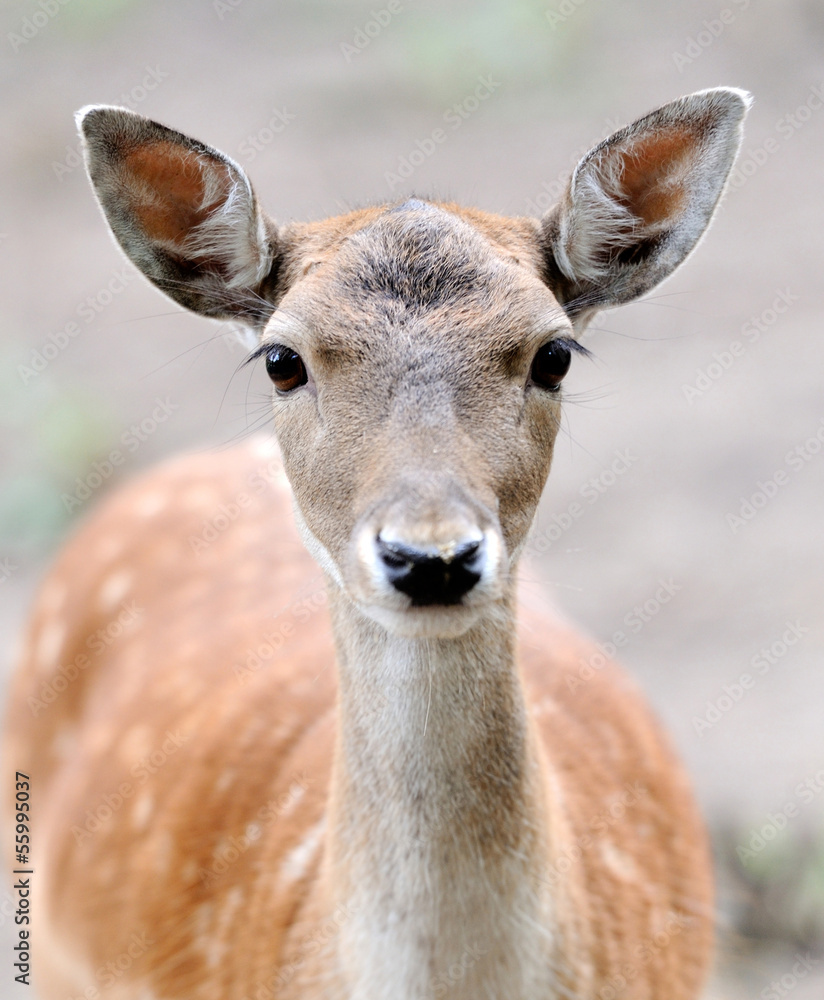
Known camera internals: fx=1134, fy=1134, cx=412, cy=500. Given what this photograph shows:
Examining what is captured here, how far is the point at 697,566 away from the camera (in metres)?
5.94

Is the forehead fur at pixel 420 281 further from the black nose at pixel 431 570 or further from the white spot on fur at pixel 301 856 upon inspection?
the white spot on fur at pixel 301 856

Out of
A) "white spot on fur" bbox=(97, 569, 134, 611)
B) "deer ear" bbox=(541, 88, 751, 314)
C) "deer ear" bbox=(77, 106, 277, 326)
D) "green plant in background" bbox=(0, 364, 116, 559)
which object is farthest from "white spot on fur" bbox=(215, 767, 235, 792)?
"green plant in background" bbox=(0, 364, 116, 559)

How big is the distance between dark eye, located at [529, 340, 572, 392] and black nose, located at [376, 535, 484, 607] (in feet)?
1.93

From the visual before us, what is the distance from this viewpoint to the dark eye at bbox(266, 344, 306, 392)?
2469 millimetres

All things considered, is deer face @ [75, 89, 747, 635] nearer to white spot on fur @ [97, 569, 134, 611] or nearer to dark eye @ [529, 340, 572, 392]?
dark eye @ [529, 340, 572, 392]

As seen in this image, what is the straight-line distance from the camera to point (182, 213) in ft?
9.03

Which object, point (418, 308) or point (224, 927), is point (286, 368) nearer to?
point (418, 308)

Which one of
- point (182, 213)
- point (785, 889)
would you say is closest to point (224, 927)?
point (182, 213)

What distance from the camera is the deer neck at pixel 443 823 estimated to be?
7.66 feet

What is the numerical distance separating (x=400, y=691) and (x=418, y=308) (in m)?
0.80

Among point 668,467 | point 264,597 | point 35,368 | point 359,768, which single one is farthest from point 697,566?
point 35,368

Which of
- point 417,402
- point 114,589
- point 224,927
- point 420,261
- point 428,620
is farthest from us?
point 114,589

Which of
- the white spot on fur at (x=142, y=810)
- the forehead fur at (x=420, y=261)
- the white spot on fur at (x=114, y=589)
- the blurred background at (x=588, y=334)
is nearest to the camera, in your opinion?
the forehead fur at (x=420, y=261)

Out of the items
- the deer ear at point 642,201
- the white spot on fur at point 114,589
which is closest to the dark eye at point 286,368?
the deer ear at point 642,201
